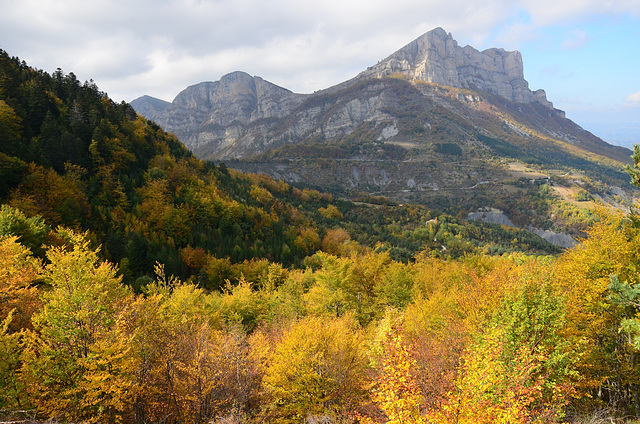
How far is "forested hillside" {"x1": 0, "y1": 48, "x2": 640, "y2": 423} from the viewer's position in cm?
1465

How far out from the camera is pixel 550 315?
54.9 feet

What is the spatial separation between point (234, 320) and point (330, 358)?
18.2 m

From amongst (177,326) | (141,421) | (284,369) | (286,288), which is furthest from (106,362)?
(286,288)

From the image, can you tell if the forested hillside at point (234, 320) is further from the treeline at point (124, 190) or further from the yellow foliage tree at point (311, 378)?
the treeline at point (124, 190)

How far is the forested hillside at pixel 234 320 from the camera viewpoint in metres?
14.6

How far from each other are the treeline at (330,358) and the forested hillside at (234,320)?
13 centimetres

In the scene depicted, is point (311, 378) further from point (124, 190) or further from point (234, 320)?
point (124, 190)

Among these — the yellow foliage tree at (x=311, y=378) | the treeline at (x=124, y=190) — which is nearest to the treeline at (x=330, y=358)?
the yellow foliage tree at (x=311, y=378)

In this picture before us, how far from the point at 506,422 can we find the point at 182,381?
1562 centimetres

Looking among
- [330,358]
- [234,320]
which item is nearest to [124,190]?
[234,320]

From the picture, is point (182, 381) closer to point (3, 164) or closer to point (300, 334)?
point (300, 334)

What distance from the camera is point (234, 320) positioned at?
117ft

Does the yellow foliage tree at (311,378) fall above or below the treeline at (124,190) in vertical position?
below

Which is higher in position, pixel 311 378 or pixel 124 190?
pixel 124 190
